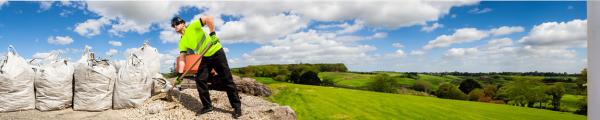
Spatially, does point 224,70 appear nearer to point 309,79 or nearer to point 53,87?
point 53,87

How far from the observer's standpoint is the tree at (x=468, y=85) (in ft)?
60.9

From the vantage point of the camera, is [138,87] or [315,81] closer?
[138,87]

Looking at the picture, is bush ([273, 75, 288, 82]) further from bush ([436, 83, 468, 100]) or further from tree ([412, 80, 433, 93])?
tree ([412, 80, 433, 93])

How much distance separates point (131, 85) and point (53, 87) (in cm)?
86

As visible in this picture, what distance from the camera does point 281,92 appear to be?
7.43m

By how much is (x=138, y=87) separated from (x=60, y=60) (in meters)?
0.99

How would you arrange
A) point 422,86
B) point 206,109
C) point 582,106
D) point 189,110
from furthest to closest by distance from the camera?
point 422,86, point 582,106, point 189,110, point 206,109

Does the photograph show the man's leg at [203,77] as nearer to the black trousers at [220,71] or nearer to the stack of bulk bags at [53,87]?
the black trousers at [220,71]

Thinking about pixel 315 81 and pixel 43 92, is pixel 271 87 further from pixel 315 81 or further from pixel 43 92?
pixel 43 92

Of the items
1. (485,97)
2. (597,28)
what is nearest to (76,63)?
(597,28)

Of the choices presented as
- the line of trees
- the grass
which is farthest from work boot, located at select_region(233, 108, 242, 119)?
the grass

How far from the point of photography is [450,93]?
17000 mm

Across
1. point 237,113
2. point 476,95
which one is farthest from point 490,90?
point 237,113

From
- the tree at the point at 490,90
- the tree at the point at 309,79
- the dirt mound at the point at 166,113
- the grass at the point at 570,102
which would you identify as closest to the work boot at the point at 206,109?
the dirt mound at the point at 166,113
